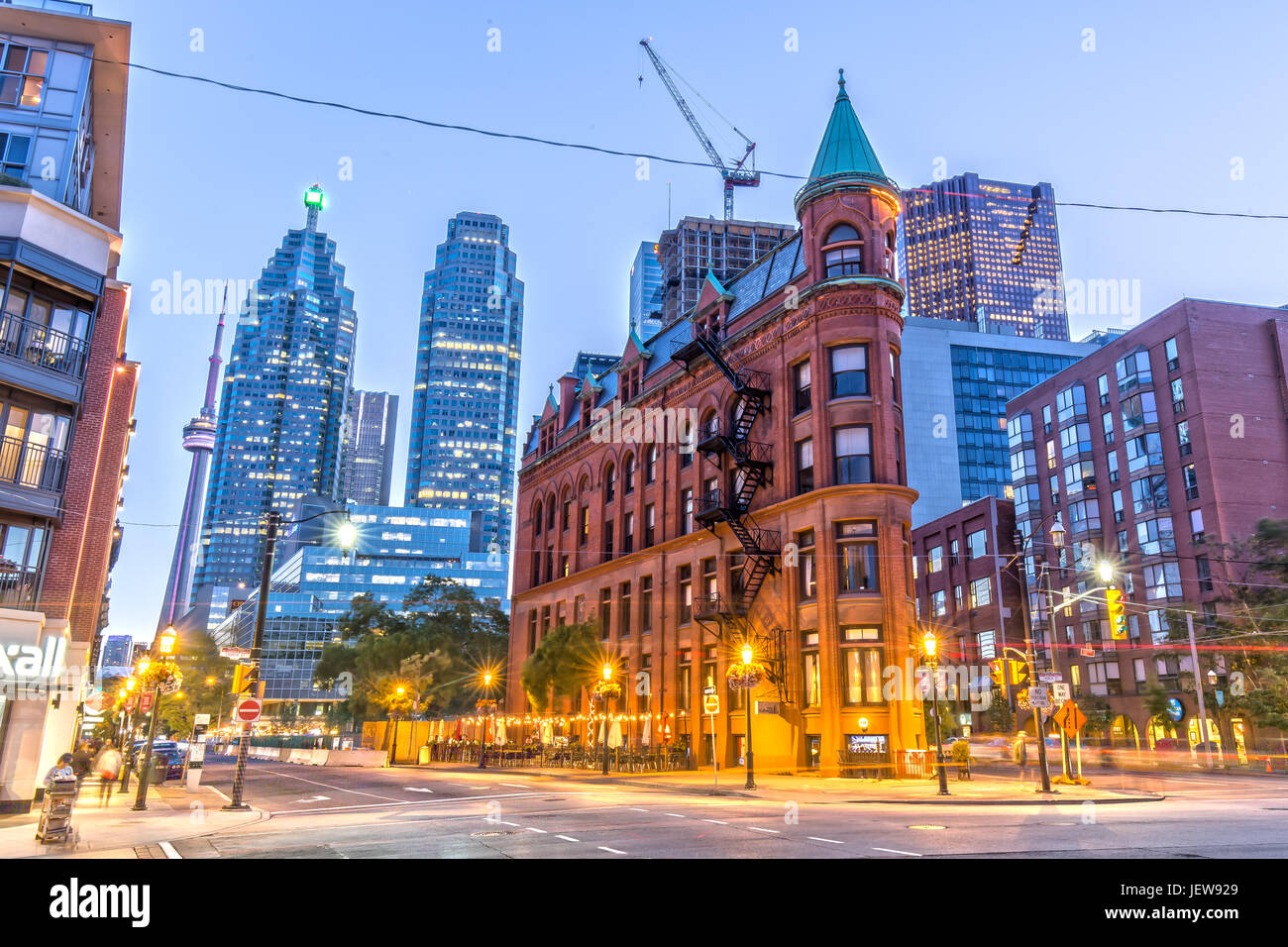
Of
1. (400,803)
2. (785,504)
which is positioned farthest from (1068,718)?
(400,803)

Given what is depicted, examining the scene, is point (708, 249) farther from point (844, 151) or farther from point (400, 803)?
point (400, 803)

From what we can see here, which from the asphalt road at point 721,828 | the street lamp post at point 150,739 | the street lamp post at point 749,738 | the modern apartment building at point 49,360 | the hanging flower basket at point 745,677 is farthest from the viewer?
the hanging flower basket at point 745,677

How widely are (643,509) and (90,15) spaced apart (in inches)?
1327

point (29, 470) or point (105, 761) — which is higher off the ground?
point (29, 470)

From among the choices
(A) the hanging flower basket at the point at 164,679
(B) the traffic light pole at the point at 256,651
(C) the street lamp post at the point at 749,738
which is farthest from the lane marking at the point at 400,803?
(A) the hanging flower basket at the point at 164,679

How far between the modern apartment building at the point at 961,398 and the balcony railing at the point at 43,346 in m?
124

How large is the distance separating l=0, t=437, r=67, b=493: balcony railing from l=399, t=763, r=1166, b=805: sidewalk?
19.6m

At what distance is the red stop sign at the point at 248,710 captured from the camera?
864 inches

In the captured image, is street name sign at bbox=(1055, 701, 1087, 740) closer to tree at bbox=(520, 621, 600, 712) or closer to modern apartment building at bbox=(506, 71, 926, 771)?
modern apartment building at bbox=(506, 71, 926, 771)

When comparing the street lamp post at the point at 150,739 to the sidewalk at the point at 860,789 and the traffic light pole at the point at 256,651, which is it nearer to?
the traffic light pole at the point at 256,651

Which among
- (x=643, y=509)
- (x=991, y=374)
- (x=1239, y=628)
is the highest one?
(x=991, y=374)
